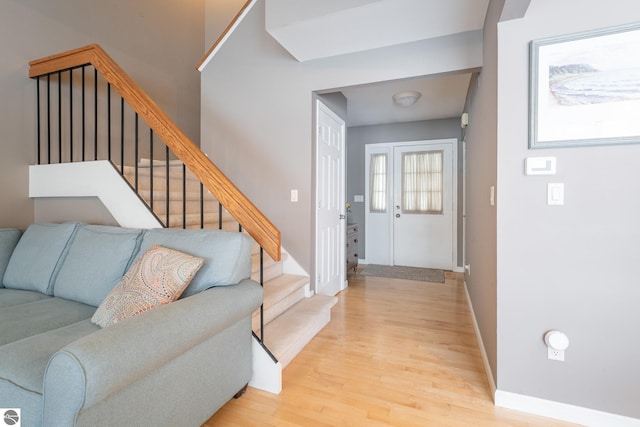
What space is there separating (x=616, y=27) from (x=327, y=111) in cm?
230

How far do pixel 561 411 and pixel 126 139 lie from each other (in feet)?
13.7

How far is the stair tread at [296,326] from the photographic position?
2018 mm

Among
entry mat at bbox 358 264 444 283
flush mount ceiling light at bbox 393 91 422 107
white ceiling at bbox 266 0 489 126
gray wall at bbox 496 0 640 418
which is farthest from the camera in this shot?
entry mat at bbox 358 264 444 283

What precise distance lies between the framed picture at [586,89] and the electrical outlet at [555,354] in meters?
1.04

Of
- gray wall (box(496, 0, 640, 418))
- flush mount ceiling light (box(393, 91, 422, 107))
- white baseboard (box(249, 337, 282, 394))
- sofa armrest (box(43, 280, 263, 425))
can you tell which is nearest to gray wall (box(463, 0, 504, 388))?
gray wall (box(496, 0, 640, 418))

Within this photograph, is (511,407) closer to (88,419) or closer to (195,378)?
(195,378)

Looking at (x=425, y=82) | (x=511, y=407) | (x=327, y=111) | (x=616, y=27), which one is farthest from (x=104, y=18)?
(x=511, y=407)

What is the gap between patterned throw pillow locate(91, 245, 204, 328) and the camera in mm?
1337

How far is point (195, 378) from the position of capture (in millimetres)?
1321

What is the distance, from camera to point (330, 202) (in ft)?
11.4

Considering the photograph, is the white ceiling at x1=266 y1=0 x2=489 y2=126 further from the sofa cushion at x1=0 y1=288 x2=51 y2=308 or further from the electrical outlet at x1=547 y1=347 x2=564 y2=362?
the sofa cushion at x1=0 y1=288 x2=51 y2=308

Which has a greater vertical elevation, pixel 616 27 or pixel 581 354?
pixel 616 27

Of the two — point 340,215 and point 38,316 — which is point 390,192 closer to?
point 340,215

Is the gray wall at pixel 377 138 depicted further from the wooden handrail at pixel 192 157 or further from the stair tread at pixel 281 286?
the wooden handrail at pixel 192 157
